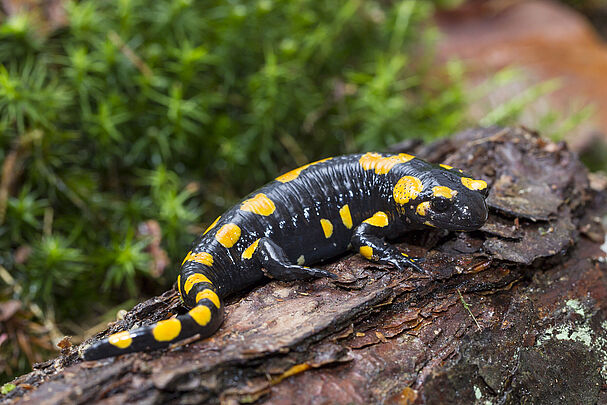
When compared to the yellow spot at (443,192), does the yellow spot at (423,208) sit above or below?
below

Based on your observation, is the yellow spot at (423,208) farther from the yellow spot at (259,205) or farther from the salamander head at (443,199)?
the yellow spot at (259,205)

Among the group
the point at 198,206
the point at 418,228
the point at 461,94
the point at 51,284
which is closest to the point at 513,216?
the point at 418,228

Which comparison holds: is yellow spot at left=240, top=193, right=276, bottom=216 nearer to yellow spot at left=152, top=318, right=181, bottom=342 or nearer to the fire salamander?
the fire salamander

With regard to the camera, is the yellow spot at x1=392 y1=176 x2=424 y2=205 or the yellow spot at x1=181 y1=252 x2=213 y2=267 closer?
the yellow spot at x1=181 y1=252 x2=213 y2=267

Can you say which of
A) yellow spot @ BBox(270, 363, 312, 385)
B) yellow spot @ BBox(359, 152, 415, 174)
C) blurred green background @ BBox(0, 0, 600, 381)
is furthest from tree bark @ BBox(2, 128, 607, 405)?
blurred green background @ BBox(0, 0, 600, 381)

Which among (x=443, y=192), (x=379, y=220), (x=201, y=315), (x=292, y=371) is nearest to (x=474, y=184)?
(x=443, y=192)

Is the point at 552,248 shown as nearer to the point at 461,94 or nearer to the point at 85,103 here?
the point at 461,94

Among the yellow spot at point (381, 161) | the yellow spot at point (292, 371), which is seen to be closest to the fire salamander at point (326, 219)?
the yellow spot at point (381, 161)

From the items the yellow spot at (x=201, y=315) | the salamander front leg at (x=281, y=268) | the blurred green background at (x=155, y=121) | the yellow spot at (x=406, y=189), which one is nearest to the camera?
the yellow spot at (x=201, y=315)
